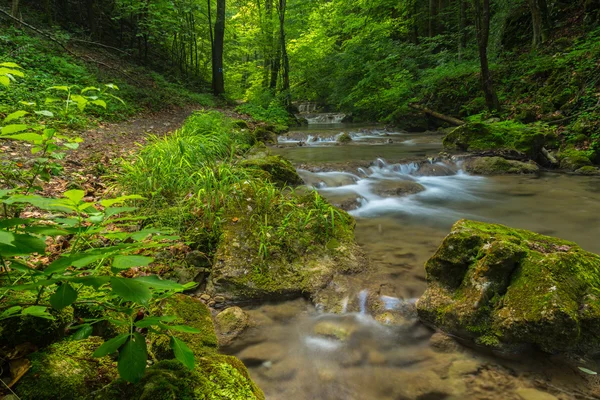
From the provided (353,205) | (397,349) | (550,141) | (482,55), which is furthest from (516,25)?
(397,349)

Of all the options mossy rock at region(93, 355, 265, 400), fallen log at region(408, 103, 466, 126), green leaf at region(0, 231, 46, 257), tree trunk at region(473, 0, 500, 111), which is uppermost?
tree trunk at region(473, 0, 500, 111)

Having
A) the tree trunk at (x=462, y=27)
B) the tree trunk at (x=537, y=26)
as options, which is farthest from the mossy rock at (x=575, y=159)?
the tree trunk at (x=462, y=27)

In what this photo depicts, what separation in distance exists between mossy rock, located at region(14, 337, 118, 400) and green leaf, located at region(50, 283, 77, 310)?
1.33 ft

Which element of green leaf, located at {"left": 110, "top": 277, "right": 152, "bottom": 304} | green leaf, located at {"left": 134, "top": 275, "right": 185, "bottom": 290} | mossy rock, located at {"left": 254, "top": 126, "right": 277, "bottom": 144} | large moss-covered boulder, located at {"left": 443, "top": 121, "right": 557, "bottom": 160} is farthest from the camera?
mossy rock, located at {"left": 254, "top": 126, "right": 277, "bottom": 144}

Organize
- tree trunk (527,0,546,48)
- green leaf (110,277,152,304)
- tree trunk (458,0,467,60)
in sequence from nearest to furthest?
green leaf (110,277,152,304) → tree trunk (527,0,546,48) → tree trunk (458,0,467,60)

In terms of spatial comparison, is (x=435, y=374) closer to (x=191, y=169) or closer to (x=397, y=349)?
(x=397, y=349)

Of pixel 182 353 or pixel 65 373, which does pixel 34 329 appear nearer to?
pixel 65 373

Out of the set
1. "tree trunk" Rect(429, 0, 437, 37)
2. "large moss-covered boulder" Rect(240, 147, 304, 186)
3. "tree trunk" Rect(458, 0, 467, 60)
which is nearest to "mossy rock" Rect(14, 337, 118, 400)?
"large moss-covered boulder" Rect(240, 147, 304, 186)

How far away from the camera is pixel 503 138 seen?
29.1 ft

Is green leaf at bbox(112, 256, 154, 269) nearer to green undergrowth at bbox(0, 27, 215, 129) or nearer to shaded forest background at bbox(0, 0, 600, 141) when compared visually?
green undergrowth at bbox(0, 27, 215, 129)

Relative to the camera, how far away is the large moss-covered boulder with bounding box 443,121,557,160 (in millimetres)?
8219

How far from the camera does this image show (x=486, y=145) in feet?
29.7

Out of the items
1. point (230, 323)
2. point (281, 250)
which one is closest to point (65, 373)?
point (230, 323)

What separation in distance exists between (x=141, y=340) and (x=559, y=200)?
699 cm
